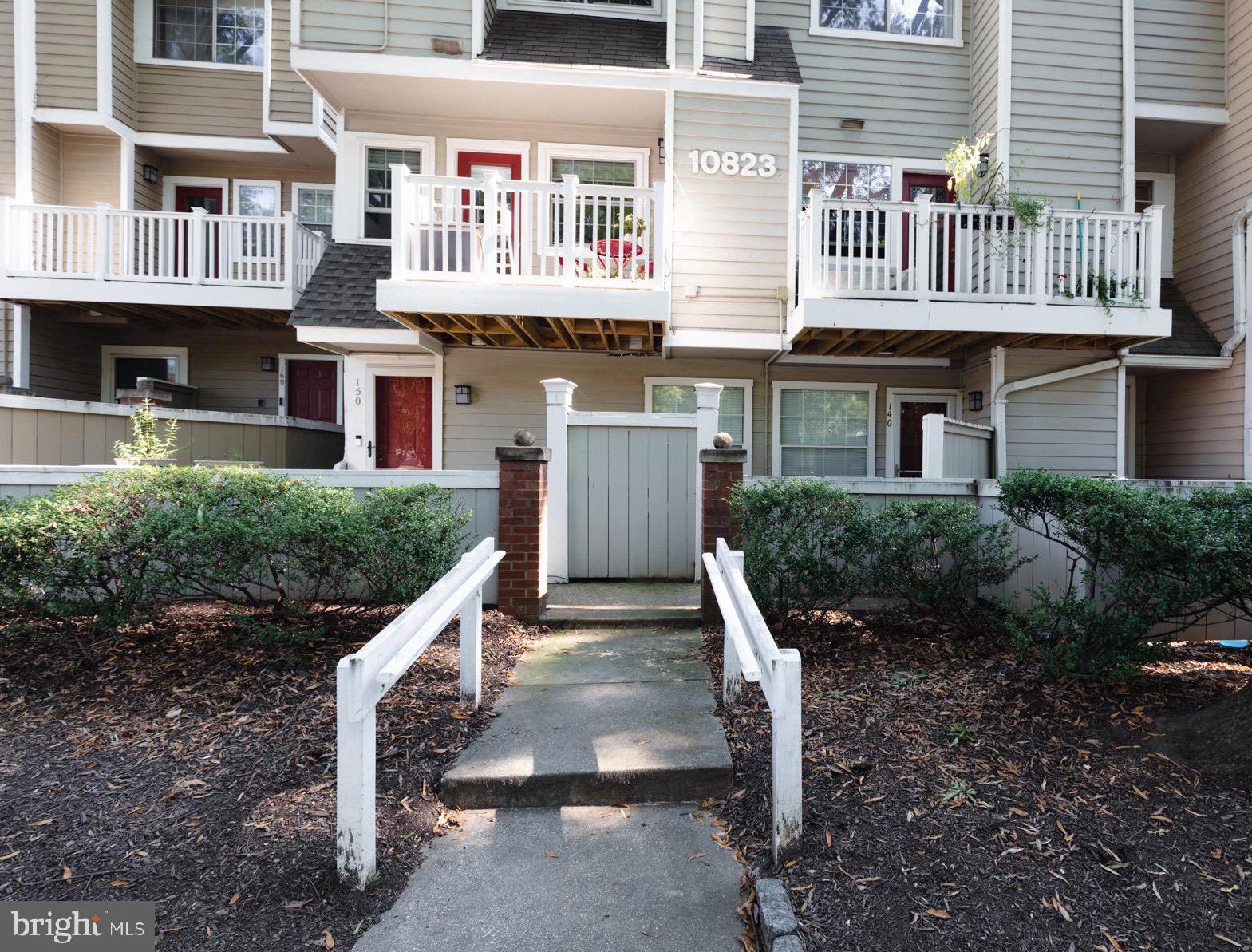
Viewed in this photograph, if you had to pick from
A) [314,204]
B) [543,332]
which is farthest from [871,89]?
[314,204]

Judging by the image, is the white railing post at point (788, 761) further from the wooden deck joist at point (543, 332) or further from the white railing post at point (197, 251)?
the white railing post at point (197, 251)

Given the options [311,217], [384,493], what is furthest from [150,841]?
[311,217]

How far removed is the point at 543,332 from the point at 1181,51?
29.3ft

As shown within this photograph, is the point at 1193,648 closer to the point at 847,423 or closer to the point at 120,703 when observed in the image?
the point at 847,423

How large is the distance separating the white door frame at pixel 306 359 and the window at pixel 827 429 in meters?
7.03

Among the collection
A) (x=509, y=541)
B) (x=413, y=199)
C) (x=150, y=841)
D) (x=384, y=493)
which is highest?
(x=413, y=199)

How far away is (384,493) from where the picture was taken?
4.26m

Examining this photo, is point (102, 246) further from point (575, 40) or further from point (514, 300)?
point (575, 40)

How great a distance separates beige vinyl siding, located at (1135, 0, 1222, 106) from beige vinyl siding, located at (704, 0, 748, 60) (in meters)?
5.07

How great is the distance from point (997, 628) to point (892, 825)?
2.43 m

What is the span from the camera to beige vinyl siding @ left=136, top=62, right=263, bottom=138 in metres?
9.79

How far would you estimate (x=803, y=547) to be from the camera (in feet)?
14.0

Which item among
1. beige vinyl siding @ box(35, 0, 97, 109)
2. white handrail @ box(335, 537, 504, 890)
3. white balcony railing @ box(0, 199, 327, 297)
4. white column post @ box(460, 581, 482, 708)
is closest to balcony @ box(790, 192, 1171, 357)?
white column post @ box(460, 581, 482, 708)

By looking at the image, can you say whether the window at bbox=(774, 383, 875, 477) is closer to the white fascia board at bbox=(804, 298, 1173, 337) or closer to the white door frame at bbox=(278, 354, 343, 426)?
the white fascia board at bbox=(804, 298, 1173, 337)
